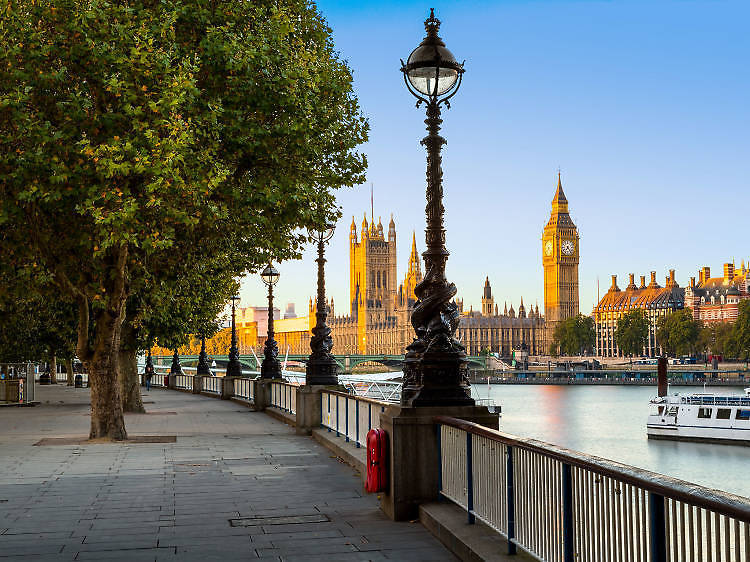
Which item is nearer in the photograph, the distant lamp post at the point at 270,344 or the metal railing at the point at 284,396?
the metal railing at the point at 284,396

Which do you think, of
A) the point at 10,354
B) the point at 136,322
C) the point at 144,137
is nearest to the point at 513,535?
the point at 144,137

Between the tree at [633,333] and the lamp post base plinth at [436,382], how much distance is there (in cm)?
17960

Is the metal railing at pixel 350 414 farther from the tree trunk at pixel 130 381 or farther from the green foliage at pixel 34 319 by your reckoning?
the tree trunk at pixel 130 381

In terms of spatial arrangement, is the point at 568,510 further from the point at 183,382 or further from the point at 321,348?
the point at 183,382

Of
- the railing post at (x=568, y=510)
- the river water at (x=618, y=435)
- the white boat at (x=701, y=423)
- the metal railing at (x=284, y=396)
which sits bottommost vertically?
the river water at (x=618, y=435)

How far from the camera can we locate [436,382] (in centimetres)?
952

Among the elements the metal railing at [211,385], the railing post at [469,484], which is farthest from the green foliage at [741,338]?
the railing post at [469,484]

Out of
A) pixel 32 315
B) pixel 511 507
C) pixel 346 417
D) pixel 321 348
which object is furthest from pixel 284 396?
pixel 511 507

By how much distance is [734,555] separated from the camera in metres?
4.02

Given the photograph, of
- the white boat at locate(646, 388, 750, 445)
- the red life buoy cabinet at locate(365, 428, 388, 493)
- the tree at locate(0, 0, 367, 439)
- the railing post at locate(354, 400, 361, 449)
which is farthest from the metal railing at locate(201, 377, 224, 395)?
the red life buoy cabinet at locate(365, 428, 388, 493)

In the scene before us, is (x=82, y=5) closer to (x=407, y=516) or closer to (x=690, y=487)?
(x=407, y=516)

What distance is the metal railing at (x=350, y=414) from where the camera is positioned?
13531 mm

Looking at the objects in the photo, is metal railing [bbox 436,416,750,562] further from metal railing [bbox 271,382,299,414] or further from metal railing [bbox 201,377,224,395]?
metal railing [bbox 201,377,224,395]

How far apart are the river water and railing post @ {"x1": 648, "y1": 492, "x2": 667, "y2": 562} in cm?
4017
